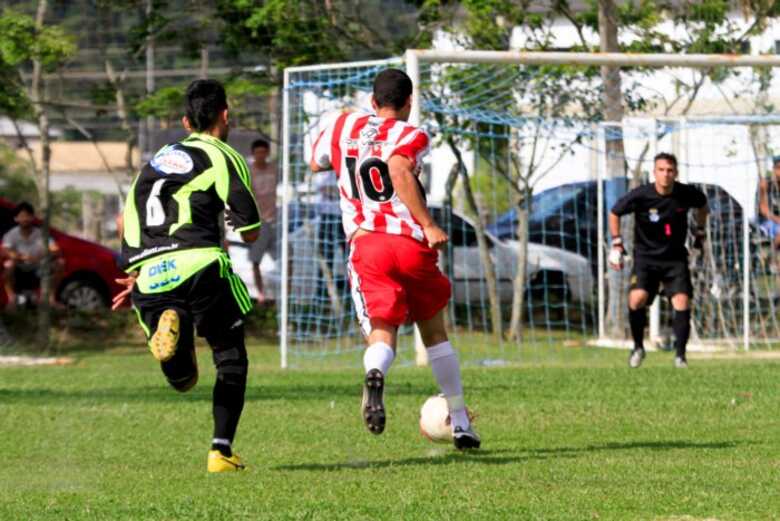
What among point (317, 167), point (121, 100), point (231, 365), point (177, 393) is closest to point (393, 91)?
point (317, 167)

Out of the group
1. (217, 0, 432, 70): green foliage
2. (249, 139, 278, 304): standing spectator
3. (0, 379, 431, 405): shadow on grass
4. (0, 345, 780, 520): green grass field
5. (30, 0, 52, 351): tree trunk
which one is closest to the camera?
(0, 345, 780, 520): green grass field

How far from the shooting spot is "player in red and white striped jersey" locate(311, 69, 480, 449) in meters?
7.99

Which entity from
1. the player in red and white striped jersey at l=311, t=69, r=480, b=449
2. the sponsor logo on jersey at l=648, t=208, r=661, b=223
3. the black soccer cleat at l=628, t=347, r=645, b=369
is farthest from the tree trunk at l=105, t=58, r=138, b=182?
the player in red and white striped jersey at l=311, t=69, r=480, b=449

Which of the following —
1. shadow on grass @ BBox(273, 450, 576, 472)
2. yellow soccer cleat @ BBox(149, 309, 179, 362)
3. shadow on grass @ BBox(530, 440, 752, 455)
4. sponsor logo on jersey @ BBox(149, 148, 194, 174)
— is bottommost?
shadow on grass @ BBox(273, 450, 576, 472)

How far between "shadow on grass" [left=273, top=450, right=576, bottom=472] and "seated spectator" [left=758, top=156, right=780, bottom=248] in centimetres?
1083

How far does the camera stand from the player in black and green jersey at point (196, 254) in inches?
300

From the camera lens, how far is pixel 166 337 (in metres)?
7.42

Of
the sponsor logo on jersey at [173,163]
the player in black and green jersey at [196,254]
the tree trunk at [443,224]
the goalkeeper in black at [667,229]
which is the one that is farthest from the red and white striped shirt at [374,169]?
the tree trunk at [443,224]

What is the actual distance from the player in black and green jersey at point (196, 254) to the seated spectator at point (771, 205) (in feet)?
38.7

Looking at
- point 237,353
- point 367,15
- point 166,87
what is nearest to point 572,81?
point 367,15

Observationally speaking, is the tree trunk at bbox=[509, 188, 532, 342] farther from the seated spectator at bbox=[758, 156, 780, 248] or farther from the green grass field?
the green grass field

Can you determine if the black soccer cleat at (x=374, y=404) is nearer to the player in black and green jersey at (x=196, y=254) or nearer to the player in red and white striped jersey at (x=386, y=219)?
the player in red and white striped jersey at (x=386, y=219)

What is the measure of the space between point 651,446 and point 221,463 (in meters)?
2.33

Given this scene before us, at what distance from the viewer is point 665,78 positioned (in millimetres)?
20672
